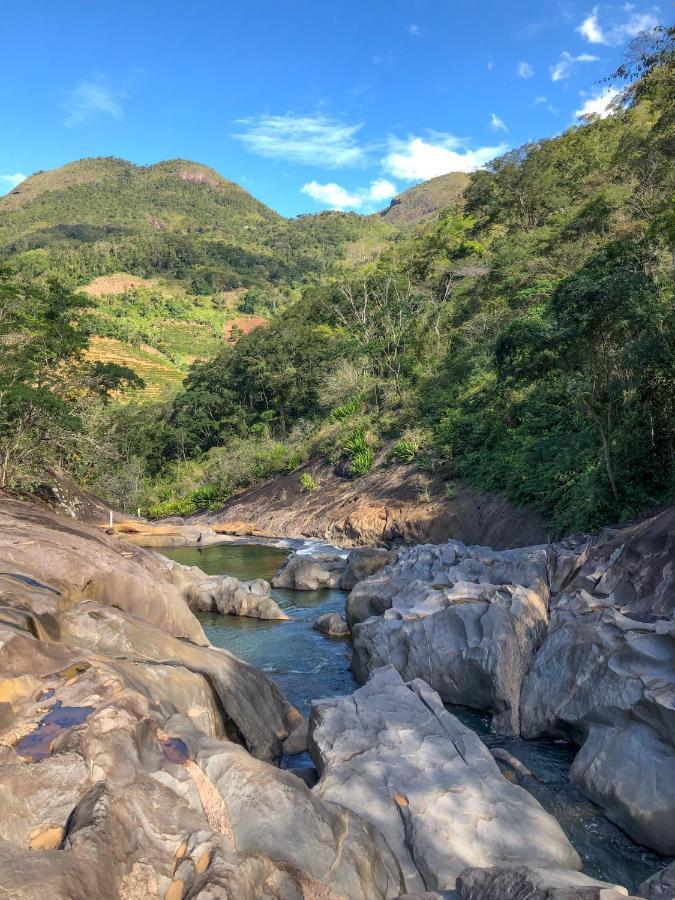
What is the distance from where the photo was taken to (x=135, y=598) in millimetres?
11023

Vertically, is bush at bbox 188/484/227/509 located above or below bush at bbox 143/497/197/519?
above

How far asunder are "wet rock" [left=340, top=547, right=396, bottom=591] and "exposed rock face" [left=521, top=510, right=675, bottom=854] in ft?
25.3

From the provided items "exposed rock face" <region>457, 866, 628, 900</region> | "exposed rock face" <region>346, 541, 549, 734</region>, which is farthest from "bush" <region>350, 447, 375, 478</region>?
"exposed rock face" <region>457, 866, 628, 900</region>

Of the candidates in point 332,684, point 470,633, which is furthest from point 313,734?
point 332,684

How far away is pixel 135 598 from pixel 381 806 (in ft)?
20.2

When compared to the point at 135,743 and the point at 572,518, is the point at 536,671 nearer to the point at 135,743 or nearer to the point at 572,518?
the point at 135,743

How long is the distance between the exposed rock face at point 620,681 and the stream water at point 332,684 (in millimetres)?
219

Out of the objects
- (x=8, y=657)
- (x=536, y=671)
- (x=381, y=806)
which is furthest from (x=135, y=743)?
(x=536, y=671)

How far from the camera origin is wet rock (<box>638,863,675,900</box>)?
533 centimetres

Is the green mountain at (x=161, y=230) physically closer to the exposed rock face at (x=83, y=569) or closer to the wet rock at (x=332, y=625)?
the wet rock at (x=332, y=625)

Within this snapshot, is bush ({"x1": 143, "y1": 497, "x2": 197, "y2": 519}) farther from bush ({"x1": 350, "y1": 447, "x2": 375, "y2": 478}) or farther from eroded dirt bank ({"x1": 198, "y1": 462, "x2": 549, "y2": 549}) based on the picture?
bush ({"x1": 350, "y1": 447, "x2": 375, "y2": 478})

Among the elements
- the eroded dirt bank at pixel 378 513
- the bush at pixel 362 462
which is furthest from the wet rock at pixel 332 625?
the bush at pixel 362 462

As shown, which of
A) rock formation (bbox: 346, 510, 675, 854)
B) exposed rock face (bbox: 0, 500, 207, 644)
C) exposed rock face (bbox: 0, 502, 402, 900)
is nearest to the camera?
exposed rock face (bbox: 0, 502, 402, 900)

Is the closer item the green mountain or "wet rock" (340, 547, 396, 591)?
"wet rock" (340, 547, 396, 591)
